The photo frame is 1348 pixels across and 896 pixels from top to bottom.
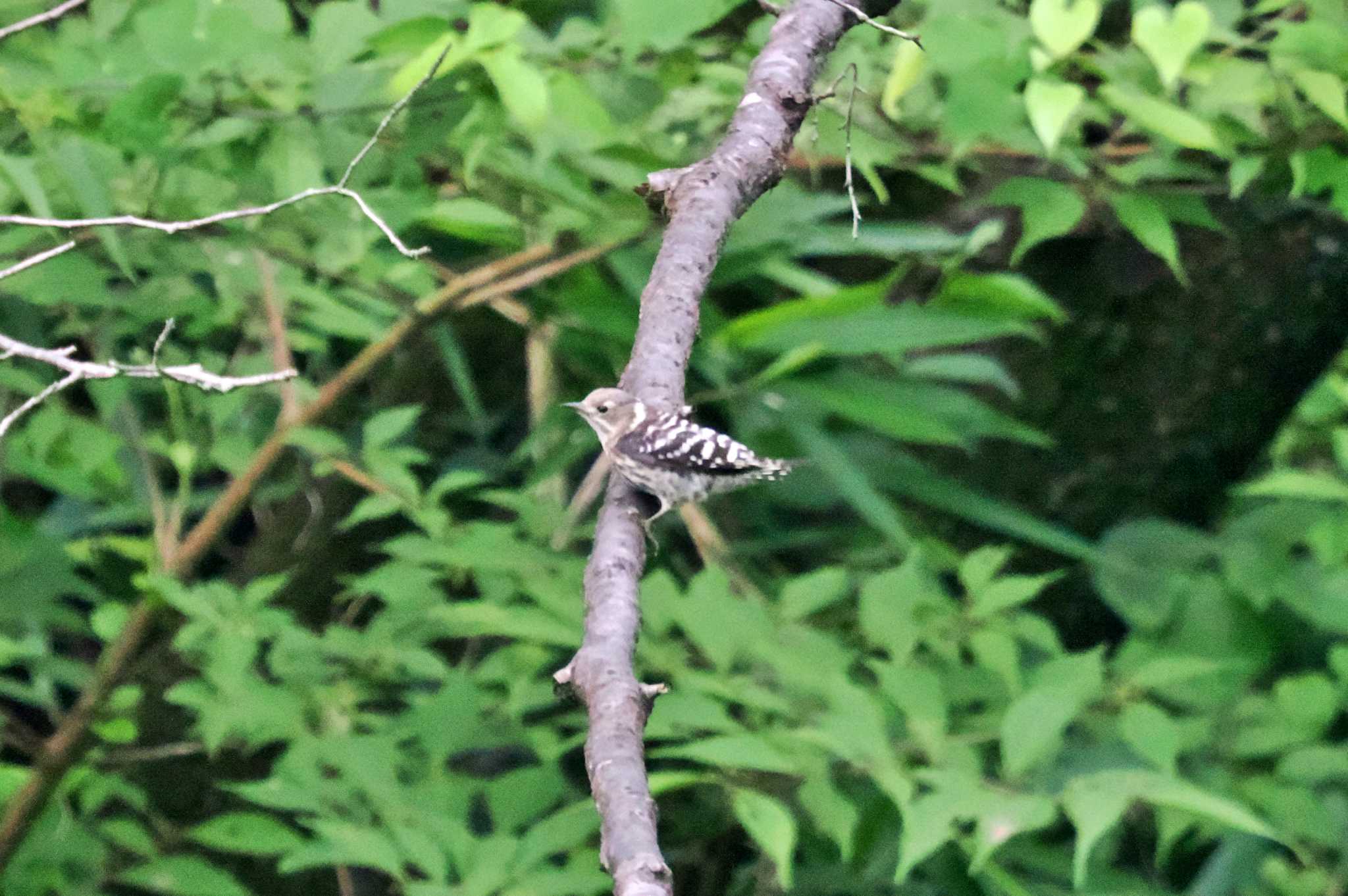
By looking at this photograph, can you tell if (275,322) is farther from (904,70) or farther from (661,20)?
(904,70)

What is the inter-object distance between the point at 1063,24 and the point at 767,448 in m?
1.18

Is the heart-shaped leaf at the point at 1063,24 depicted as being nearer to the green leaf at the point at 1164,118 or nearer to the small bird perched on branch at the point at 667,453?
the green leaf at the point at 1164,118

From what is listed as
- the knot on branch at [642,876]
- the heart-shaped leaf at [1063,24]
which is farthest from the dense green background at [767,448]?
the knot on branch at [642,876]

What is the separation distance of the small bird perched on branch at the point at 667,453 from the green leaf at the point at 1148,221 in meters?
0.71

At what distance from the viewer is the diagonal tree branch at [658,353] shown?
Result: 93cm

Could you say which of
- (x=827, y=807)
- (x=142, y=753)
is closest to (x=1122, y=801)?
(x=827, y=807)

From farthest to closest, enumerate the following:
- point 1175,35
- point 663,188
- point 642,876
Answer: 1. point 1175,35
2. point 663,188
3. point 642,876

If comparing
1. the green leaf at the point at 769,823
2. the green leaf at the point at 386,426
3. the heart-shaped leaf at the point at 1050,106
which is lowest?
the green leaf at the point at 769,823

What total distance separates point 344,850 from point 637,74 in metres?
1.44

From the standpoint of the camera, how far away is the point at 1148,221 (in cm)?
258

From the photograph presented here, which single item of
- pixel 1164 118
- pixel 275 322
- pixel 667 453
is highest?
pixel 1164 118

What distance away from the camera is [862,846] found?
2752mm

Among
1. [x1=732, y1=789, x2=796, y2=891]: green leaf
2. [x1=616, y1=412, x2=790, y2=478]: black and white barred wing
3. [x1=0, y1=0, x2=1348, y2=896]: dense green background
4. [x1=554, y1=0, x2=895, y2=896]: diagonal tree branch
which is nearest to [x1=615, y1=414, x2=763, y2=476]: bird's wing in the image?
[x1=616, y1=412, x2=790, y2=478]: black and white barred wing

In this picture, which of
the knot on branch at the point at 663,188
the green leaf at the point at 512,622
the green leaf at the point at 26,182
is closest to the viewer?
the knot on branch at the point at 663,188
